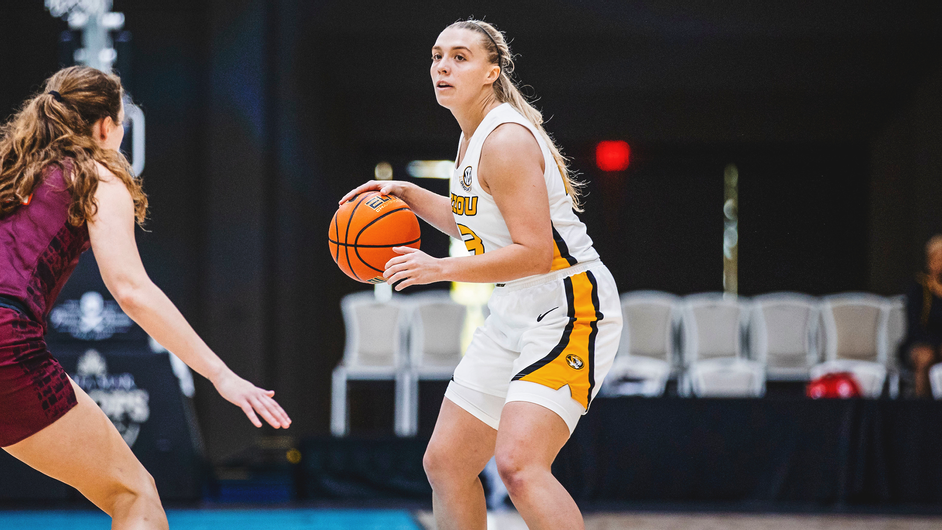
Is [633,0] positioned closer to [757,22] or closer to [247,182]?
[757,22]

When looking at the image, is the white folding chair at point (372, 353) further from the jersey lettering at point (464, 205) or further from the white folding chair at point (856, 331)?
the jersey lettering at point (464, 205)

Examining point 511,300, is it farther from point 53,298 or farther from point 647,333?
point 647,333

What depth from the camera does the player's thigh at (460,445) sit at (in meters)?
2.41

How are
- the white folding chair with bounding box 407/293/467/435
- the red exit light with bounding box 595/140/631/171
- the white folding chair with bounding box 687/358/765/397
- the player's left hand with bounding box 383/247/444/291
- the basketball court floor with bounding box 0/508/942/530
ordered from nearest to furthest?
the player's left hand with bounding box 383/247/444/291, the basketball court floor with bounding box 0/508/942/530, the white folding chair with bounding box 687/358/765/397, the white folding chair with bounding box 407/293/467/435, the red exit light with bounding box 595/140/631/171

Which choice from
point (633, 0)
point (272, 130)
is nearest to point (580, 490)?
point (272, 130)

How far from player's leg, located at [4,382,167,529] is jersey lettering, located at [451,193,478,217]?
1078mm

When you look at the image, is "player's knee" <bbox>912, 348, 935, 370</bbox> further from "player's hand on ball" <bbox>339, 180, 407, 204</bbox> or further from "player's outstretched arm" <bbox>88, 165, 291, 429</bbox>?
"player's outstretched arm" <bbox>88, 165, 291, 429</bbox>

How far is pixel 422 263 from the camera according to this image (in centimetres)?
214

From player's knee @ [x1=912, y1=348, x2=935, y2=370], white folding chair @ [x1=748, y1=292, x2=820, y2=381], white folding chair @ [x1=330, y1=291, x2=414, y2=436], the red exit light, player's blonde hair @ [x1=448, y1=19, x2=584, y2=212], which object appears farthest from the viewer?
the red exit light

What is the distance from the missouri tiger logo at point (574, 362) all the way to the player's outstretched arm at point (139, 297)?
74 cm

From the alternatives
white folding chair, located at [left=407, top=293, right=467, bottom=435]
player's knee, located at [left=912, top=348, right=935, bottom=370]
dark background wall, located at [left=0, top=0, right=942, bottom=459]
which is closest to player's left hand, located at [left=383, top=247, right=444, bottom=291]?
dark background wall, located at [left=0, top=0, right=942, bottom=459]

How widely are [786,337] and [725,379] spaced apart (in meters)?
1.07

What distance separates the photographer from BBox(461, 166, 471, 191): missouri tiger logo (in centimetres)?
244

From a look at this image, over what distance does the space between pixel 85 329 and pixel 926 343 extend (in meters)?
6.20
